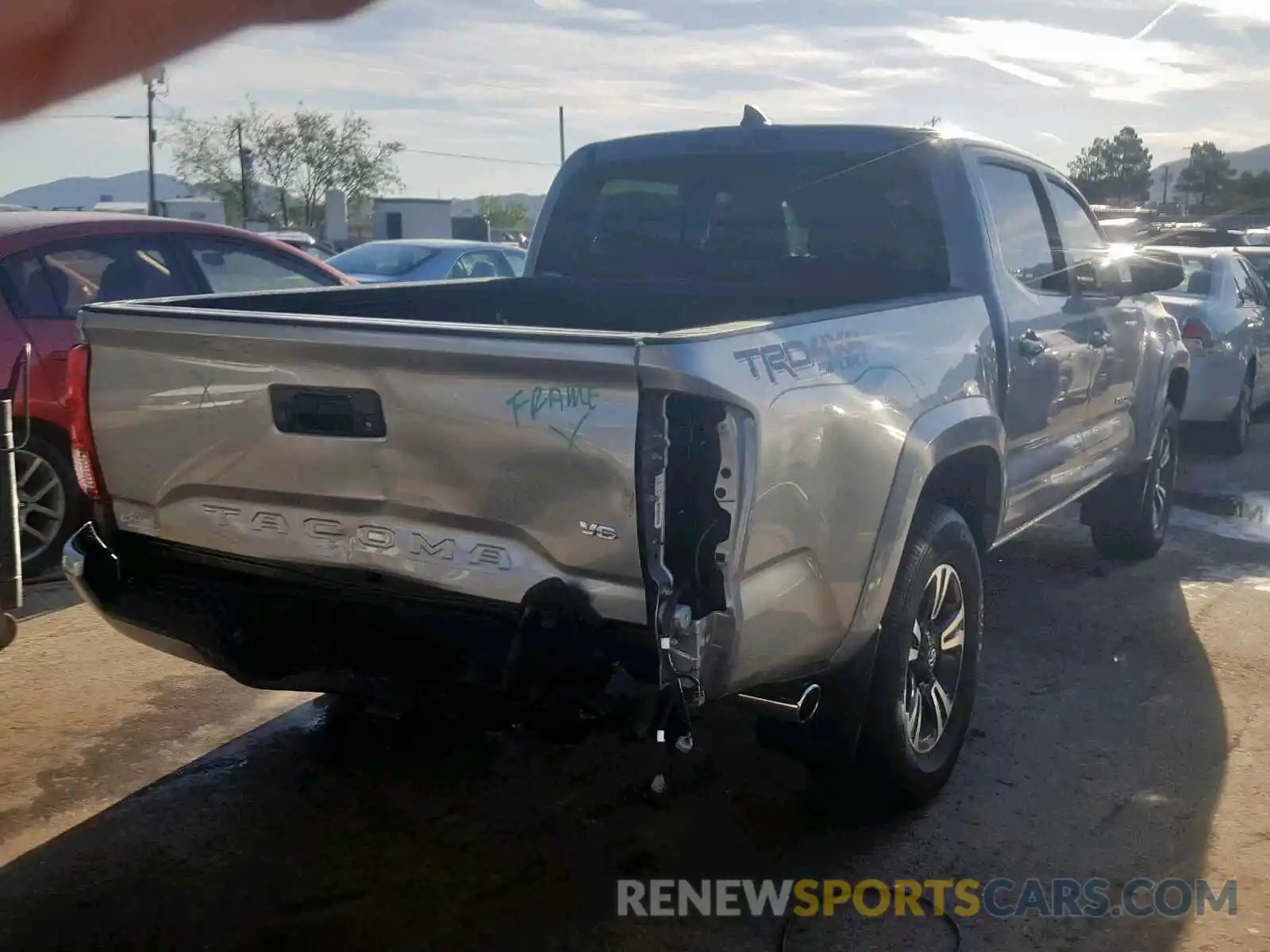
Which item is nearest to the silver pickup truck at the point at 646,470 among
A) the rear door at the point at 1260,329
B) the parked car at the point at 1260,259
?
the rear door at the point at 1260,329

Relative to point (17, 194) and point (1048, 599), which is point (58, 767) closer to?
point (17, 194)

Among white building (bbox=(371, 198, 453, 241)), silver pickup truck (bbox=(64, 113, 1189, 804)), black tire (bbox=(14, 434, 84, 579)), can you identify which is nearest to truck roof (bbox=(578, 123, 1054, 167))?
silver pickup truck (bbox=(64, 113, 1189, 804))

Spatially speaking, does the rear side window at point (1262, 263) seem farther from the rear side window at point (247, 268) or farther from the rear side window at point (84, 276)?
the rear side window at point (84, 276)

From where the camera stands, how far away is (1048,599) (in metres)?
6.23

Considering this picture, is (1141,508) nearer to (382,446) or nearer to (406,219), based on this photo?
(382,446)

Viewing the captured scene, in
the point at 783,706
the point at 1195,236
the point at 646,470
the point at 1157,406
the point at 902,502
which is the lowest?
the point at 783,706

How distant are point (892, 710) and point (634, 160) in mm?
2525

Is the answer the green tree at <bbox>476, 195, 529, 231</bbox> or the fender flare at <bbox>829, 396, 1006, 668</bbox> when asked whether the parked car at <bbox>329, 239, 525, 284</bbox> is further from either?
the green tree at <bbox>476, 195, 529, 231</bbox>

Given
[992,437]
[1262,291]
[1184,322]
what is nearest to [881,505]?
[992,437]

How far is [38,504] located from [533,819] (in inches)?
136

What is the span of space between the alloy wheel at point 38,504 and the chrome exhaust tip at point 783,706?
4164mm

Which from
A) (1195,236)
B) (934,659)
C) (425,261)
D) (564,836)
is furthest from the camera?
(1195,236)

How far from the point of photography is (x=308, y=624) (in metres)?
3.29

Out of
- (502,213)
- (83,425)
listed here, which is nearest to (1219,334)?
(83,425)
